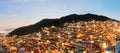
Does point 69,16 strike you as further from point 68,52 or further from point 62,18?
point 68,52

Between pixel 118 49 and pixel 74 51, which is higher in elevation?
pixel 118 49

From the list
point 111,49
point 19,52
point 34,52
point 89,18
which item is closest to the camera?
point 111,49

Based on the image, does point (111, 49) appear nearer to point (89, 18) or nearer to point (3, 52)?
point (3, 52)

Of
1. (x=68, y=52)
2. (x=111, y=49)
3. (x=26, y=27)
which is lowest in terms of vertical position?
(x=26, y=27)

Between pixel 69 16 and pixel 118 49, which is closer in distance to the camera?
pixel 118 49

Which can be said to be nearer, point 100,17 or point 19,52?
point 19,52

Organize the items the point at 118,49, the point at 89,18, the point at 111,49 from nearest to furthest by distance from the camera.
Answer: the point at 118,49
the point at 111,49
the point at 89,18

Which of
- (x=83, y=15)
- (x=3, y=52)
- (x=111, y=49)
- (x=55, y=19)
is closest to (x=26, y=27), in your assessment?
(x=55, y=19)

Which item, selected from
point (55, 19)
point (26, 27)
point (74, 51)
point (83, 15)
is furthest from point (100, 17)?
point (74, 51)

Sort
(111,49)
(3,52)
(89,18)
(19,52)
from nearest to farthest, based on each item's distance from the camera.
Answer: (111,49) → (19,52) → (3,52) → (89,18)
